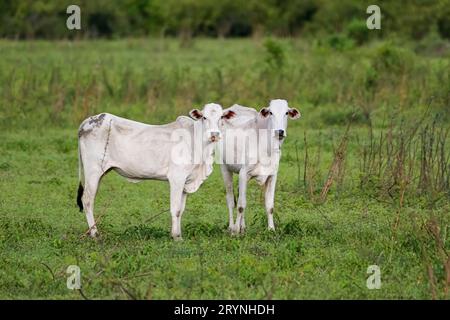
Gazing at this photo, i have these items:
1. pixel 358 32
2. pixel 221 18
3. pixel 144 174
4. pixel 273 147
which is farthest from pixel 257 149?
pixel 221 18

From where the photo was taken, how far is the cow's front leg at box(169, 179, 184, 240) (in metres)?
9.02

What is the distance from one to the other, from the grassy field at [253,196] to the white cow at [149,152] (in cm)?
45

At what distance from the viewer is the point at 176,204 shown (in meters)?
9.12

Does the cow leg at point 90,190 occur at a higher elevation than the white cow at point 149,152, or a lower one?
lower

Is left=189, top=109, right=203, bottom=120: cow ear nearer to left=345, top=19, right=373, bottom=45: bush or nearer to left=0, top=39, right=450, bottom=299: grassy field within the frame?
left=0, top=39, right=450, bottom=299: grassy field

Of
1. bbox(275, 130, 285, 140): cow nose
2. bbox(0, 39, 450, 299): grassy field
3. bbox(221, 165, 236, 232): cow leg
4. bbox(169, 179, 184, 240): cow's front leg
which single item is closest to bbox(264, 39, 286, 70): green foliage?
bbox(0, 39, 450, 299): grassy field

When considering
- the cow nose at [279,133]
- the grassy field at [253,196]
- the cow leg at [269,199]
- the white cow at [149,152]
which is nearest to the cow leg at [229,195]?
the grassy field at [253,196]

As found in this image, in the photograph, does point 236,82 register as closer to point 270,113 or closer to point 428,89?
point 428,89

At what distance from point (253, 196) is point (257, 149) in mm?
1877

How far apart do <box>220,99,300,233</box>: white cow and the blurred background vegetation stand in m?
15.4

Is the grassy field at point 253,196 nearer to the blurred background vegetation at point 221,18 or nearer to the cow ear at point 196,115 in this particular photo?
the cow ear at point 196,115

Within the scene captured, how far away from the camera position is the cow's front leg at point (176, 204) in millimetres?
9016

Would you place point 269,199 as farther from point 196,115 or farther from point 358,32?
point 358,32
